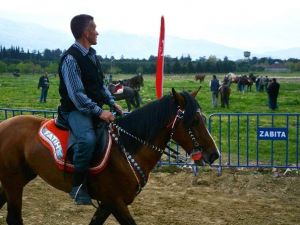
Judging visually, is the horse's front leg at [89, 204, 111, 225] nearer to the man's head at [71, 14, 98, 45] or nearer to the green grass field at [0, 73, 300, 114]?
the man's head at [71, 14, 98, 45]

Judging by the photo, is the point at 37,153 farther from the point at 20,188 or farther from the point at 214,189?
the point at 214,189

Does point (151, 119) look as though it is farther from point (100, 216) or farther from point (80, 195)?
point (100, 216)

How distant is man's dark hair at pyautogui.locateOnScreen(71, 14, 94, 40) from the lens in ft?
15.5

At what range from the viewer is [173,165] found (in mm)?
10102

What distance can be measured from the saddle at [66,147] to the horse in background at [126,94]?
16.4 meters

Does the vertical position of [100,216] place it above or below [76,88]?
below

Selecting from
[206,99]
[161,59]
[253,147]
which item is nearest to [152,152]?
[161,59]

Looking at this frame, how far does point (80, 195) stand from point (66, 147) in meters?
0.52

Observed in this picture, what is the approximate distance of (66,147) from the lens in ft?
15.8

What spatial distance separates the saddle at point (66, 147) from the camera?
4.71 metres

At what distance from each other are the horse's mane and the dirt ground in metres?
2.24

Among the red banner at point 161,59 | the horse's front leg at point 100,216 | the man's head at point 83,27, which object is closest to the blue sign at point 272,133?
the red banner at point 161,59

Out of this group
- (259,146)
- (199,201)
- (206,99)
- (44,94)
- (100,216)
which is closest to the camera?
(100,216)

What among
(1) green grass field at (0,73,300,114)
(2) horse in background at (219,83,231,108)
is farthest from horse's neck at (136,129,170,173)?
(2) horse in background at (219,83,231,108)
